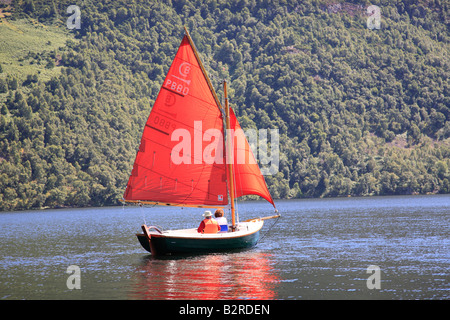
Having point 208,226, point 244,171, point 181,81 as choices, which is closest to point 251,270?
point 208,226

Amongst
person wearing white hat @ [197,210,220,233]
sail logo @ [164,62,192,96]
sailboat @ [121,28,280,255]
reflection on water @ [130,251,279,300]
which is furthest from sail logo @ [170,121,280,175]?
reflection on water @ [130,251,279,300]

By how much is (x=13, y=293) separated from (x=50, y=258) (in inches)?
590

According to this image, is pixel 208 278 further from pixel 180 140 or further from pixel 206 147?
pixel 206 147

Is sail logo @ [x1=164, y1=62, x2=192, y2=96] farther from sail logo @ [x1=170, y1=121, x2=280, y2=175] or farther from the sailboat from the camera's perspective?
sail logo @ [x1=170, y1=121, x2=280, y2=175]

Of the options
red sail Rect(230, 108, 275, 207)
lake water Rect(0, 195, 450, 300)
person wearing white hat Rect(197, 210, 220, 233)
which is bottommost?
lake water Rect(0, 195, 450, 300)

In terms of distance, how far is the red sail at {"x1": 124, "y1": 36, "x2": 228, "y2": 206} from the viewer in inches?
1689

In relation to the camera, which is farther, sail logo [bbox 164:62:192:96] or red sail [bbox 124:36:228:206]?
sail logo [bbox 164:62:192:96]

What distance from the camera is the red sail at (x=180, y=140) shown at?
1689 inches

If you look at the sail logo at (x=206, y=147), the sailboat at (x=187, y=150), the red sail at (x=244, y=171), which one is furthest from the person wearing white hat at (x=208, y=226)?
the sail logo at (x=206, y=147)

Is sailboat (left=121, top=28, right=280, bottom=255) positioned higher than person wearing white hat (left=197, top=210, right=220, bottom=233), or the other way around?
sailboat (left=121, top=28, right=280, bottom=255)

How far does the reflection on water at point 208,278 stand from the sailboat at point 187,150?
2.15 meters

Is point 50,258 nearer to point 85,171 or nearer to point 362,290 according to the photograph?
point 362,290

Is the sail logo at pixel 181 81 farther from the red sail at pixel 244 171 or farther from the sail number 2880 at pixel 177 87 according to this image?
the red sail at pixel 244 171

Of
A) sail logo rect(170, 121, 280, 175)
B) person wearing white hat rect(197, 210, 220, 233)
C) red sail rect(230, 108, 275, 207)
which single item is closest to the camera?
person wearing white hat rect(197, 210, 220, 233)
